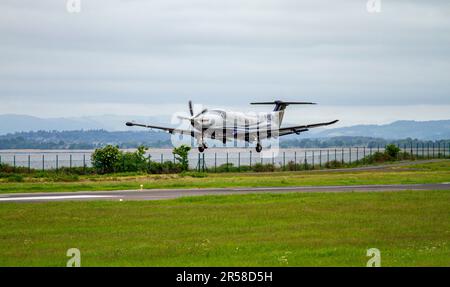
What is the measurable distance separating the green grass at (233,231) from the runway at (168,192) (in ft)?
12.9

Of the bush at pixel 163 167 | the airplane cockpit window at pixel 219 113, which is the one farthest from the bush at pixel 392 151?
the airplane cockpit window at pixel 219 113

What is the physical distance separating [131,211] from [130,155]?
50054 millimetres

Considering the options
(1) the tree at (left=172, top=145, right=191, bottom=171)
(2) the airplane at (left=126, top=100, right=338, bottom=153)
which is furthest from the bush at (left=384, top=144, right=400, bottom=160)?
(2) the airplane at (left=126, top=100, right=338, bottom=153)

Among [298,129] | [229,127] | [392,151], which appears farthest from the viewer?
[392,151]

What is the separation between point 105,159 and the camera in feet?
279

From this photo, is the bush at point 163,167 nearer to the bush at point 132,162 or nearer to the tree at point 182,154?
the bush at point 132,162

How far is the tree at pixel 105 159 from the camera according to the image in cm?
8481

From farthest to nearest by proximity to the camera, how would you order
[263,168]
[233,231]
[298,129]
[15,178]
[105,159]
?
1. [263,168]
2. [105,159]
3. [298,129]
4. [15,178]
5. [233,231]

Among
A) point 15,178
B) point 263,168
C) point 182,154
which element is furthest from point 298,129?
point 15,178

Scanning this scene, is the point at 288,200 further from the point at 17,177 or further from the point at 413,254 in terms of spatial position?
the point at 17,177

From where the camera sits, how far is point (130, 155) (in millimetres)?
87438

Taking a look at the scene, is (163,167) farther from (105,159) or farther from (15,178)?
(15,178)

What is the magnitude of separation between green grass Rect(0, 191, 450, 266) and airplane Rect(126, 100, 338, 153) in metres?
22.2

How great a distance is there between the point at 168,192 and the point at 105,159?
116 feet
